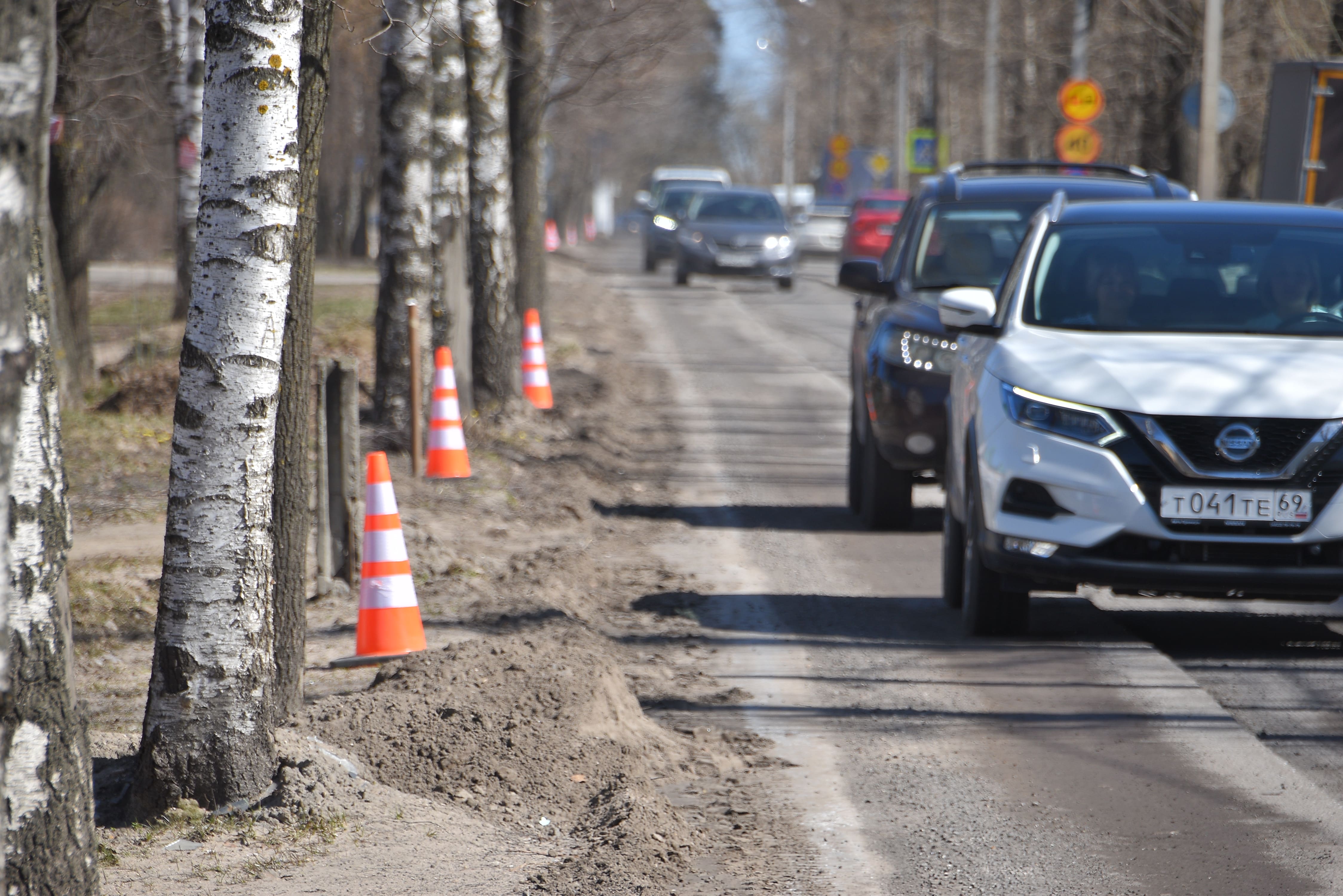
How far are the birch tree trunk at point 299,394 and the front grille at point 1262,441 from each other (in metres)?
3.14

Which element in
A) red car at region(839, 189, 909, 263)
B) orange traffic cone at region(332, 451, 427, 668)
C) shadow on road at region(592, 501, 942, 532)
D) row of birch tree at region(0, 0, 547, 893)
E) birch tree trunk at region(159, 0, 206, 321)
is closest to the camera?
row of birch tree at region(0, 0, 547, 893)

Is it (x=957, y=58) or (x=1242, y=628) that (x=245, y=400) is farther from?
(x=957, y=58)

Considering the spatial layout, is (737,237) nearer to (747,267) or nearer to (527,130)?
(747,267)

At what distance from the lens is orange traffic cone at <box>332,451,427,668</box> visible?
6609 mm

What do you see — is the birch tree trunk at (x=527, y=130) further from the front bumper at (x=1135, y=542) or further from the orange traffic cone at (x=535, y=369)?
the front bumper at (x=1135, y=542)

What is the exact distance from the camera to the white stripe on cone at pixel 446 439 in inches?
428

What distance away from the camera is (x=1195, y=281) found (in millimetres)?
7098

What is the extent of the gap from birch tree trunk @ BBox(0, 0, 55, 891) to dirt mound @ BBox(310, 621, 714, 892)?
77.3 inches

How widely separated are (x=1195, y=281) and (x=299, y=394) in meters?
3.90

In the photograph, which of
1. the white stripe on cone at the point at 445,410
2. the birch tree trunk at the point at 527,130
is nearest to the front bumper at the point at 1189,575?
the white stripe on cone at the point at 445,410

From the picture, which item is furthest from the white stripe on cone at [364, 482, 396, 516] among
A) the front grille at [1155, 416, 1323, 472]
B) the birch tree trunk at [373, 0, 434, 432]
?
the birch tree trunk at [373, 0, 434, 432]

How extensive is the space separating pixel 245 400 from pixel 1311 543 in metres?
3.86

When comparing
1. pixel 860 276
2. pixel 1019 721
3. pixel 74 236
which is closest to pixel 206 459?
pixel 1019 721

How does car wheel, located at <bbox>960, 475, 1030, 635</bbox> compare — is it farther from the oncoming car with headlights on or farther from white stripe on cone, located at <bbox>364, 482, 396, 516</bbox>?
the oncoming car with headlights on
